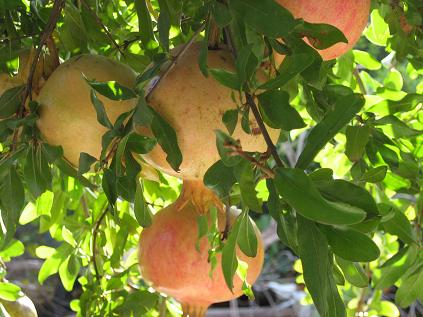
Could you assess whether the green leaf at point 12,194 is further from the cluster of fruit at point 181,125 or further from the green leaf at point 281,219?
the green leaf at point 281,219

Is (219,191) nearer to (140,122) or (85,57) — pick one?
(140,122)

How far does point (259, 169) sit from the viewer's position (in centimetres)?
65

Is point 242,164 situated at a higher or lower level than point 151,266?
higher

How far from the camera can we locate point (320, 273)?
0.55 m

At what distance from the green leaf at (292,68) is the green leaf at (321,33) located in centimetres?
6

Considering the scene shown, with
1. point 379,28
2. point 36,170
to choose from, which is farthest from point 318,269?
point 379,28

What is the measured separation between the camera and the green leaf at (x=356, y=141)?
0.84 metres

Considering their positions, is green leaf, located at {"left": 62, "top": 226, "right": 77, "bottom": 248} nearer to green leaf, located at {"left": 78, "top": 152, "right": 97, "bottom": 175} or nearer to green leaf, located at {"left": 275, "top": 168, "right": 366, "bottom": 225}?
green leaf, located at {"left": 78, "top": 152, "right": 97, "bottom": 175}

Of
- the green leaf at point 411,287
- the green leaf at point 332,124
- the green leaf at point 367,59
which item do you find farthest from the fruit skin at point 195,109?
the green leaf at point 367,59

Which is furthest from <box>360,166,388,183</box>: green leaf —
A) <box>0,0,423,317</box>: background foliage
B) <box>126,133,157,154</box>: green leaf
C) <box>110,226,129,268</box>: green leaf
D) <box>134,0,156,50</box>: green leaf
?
<box>110,226,129,268</box>: green leaf

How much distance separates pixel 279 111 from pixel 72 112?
0.84ft

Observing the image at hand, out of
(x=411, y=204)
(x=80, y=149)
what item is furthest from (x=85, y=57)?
(x=411, y=204)

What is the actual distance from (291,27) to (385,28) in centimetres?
52

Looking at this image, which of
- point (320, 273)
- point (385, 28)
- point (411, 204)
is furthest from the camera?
point (411, 204)
